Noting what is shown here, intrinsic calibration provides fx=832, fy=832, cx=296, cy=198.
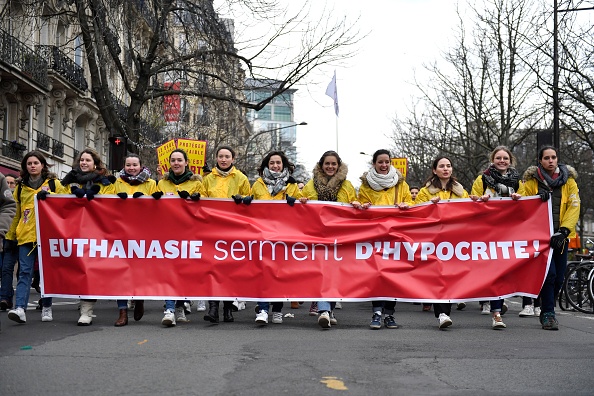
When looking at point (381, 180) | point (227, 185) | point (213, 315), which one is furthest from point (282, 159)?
point (213, 315)

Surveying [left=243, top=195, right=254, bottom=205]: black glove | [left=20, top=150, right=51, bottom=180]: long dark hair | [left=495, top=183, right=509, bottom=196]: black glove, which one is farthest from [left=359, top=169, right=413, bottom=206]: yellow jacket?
[left=20, top=150, right=51, bottom=180]: long dark hair

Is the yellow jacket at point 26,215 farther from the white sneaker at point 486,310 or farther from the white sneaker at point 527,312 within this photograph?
the white sneaker at point 527,312

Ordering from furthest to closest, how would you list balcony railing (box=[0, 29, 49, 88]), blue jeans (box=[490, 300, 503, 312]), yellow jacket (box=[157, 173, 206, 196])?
balcony railing (box=[0, 29, 49, 88]) < yellow jacket (box=[157, 173, 206, 196]) < blue jeans (box=[490, 300, 503, 312])

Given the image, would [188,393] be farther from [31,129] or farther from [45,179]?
[31,129]

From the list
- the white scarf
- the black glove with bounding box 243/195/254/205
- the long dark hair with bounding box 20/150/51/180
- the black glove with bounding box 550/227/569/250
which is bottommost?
the black glove with bounding box 550/227/569/250

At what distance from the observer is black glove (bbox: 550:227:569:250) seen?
9188mm

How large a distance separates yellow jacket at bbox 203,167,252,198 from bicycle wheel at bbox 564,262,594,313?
560 cm

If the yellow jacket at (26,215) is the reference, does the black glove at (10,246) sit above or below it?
below

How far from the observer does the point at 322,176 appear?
9664 millimetres

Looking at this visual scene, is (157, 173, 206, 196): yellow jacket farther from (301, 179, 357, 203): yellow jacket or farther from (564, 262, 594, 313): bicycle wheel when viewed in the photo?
(564, 262, 594, 313): bicycle wheel

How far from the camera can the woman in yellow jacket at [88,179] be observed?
31.0 feet

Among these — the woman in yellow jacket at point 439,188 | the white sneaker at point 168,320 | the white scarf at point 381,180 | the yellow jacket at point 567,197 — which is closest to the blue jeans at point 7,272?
the white sneaker at point 168,320

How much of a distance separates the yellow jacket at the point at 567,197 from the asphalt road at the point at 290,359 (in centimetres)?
120

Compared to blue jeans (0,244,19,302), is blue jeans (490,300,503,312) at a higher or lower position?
lower
